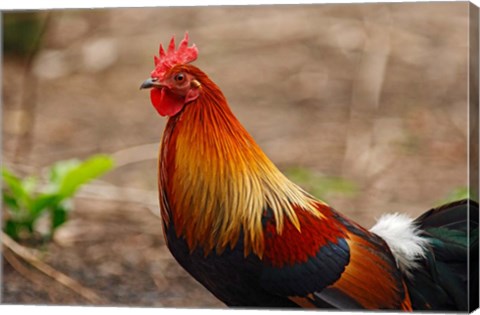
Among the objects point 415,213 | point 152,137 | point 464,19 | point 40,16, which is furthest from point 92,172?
point 464,19

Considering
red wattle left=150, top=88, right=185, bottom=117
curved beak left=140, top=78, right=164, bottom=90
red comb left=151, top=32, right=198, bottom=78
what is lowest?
red wattle left=150, top=88, right=185, bottom=117

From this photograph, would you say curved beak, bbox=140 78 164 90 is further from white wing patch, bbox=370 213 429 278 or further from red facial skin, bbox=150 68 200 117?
white wing patch, bbox=370 213 429 278

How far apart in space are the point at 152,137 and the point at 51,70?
2.58 feet

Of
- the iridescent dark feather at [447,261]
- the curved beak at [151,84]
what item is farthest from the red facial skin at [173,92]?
the iridescent dark feather at [447,261]

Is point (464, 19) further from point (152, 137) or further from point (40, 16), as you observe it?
point (40, 16)

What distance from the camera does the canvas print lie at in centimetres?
602

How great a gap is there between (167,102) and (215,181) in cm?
50

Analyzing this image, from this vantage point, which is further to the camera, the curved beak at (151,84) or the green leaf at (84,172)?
the green leaf at (84,172)

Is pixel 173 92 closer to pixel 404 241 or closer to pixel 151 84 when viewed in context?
pixel 151 84

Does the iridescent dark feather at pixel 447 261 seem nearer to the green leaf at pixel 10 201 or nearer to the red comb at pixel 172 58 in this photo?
the red comb at pixel 172 58

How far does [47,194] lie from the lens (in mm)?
7246

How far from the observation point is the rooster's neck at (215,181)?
5988 millimetres

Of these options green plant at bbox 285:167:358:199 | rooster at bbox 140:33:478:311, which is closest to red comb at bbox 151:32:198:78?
rooster at bbox 140:33:478:311

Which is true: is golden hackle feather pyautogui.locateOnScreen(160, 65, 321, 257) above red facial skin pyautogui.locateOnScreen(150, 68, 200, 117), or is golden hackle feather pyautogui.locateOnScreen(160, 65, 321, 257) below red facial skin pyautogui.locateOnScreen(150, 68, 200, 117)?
below
